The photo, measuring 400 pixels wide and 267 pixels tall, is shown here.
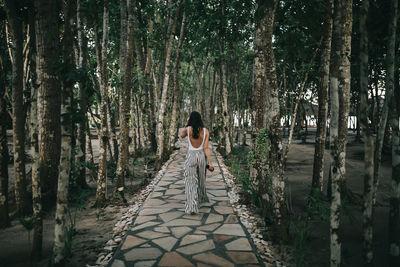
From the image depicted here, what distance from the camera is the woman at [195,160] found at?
5.66 meters

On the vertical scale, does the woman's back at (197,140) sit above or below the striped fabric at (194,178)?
above

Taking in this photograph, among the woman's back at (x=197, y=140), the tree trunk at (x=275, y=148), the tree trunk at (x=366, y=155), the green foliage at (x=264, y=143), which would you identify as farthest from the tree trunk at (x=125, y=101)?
the tree trunk at (x=366, y=155)

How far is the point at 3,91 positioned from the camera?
5.28 metres

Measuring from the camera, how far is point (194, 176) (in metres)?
5.76

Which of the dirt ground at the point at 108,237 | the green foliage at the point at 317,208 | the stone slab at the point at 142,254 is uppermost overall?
the green foliage at the point at 317,208

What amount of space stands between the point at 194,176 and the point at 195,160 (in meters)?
0.33

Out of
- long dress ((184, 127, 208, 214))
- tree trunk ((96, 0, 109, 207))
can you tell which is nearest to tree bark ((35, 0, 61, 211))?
tree trunk ((96, 0, 109, 207))

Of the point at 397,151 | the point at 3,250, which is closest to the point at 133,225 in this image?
the point at 3,250

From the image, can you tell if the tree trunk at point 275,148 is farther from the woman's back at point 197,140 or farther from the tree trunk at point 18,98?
the tree trunk at point 18,98

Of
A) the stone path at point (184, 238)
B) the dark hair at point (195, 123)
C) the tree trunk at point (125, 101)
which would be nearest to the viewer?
the stone path at point (184, 238)

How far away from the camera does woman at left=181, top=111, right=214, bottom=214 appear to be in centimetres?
566

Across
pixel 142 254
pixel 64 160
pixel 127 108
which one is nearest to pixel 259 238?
pixel 142 254

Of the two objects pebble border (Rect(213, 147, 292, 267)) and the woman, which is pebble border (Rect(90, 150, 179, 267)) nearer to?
the woman

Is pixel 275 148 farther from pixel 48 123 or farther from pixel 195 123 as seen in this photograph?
pixel 48 123
